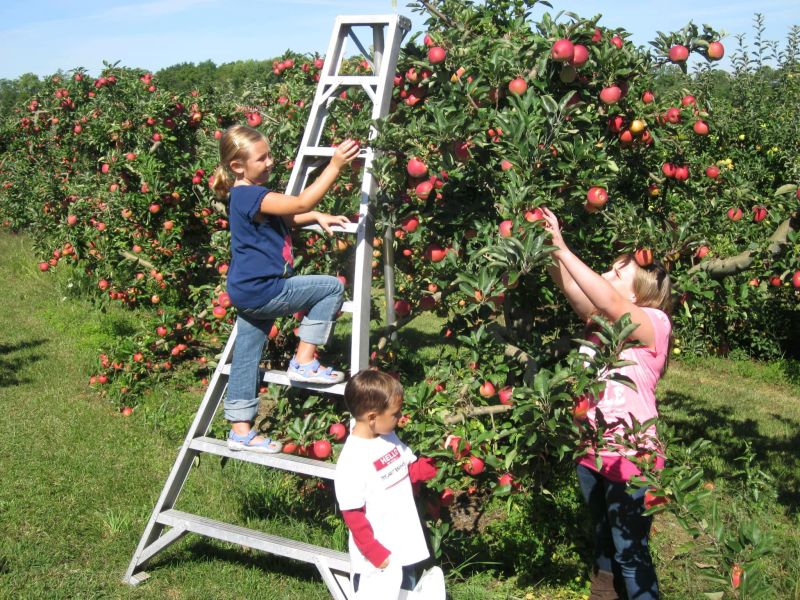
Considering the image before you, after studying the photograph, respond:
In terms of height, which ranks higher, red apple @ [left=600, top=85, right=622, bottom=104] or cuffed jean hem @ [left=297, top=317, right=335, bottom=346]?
red apple @ [left=600, top=85, right=622, bottom=104]

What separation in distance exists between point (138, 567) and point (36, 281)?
714 centimetres

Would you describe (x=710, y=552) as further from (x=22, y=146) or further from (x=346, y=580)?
(x=22, y=146)

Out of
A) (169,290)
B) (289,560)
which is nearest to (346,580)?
(289,560)

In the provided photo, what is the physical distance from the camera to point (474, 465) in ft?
9.01

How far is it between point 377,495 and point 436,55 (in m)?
1.59

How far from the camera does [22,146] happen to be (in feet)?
38.5

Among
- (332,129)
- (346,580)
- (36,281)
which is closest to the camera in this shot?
(346,580)

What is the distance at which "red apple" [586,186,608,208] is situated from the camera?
274 cm

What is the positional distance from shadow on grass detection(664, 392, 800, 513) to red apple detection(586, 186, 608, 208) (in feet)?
6.64

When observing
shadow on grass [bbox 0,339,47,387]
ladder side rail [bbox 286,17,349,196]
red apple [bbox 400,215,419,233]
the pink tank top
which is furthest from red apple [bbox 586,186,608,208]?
shadow on grass [bbox 0,339,47,387]

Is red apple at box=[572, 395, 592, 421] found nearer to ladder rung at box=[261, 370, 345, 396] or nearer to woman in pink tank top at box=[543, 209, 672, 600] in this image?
woman in pink tank top at box=[543, 209, 672, 600]

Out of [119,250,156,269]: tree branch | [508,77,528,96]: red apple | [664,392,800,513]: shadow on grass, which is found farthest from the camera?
[119,250,156,269]: tree branch

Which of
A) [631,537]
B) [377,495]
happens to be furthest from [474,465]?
[631,537]

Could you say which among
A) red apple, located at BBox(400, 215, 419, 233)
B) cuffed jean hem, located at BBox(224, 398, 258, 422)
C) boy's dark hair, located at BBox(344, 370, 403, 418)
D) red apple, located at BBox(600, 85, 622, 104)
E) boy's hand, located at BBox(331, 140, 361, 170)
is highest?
red apple, located at BBox(600, 85, 622, 104)
